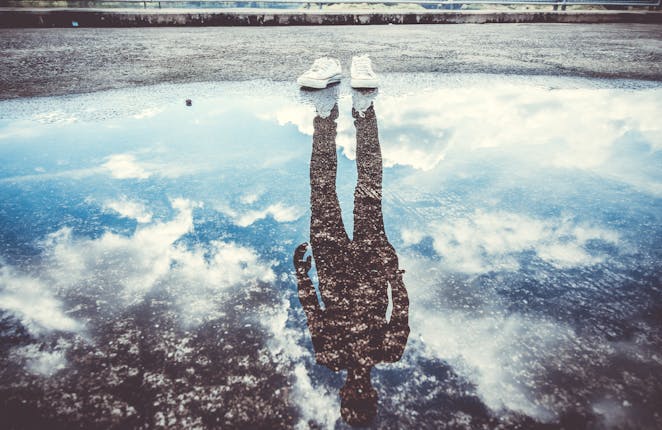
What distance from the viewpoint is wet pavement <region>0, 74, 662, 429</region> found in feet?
3.43

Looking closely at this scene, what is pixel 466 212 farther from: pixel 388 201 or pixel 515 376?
pixel 515 376

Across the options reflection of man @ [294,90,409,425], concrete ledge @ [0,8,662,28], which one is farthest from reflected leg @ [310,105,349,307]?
concrete ledge @ [0,8,662,28]

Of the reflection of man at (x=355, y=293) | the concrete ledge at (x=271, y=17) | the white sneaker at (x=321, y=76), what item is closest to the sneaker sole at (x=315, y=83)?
the white sneaker at (x=321, y=76)

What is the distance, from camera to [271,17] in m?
10.4

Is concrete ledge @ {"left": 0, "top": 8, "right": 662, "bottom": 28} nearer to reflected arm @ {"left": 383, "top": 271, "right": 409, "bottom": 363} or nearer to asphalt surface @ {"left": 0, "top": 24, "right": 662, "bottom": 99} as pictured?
asphalt surface @ {"left": 0, "top": 24, "right": 662, "bottom": 99}

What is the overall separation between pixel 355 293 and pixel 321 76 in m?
3.19

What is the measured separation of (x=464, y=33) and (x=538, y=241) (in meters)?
8.88

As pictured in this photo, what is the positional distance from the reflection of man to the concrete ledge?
9.89 meters

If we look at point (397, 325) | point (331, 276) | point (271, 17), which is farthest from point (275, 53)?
point (397, 325)

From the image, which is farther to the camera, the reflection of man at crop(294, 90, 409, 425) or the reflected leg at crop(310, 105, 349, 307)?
the reflected leg at crop(310, 105, 349, 307)

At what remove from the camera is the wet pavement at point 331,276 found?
1044mm

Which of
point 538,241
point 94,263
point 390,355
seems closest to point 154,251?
point 94,263

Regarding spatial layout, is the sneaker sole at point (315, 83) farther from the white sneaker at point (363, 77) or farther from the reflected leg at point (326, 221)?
the reflected leg at point (326, 221)

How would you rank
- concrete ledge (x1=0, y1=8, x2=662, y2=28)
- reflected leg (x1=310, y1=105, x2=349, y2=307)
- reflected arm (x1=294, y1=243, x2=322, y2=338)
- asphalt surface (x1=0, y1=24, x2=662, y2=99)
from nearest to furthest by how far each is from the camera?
reflected arm (x1=294, y1=243, x2=322, y2=338) → reflected leg (x1=310, y1=105, x2=349, y2=307) → asphalt surface (x1=0, y1=24, x2=662, y2=99) → concrete ledge (x1=0, y1=8, x2=662, y2=28)
